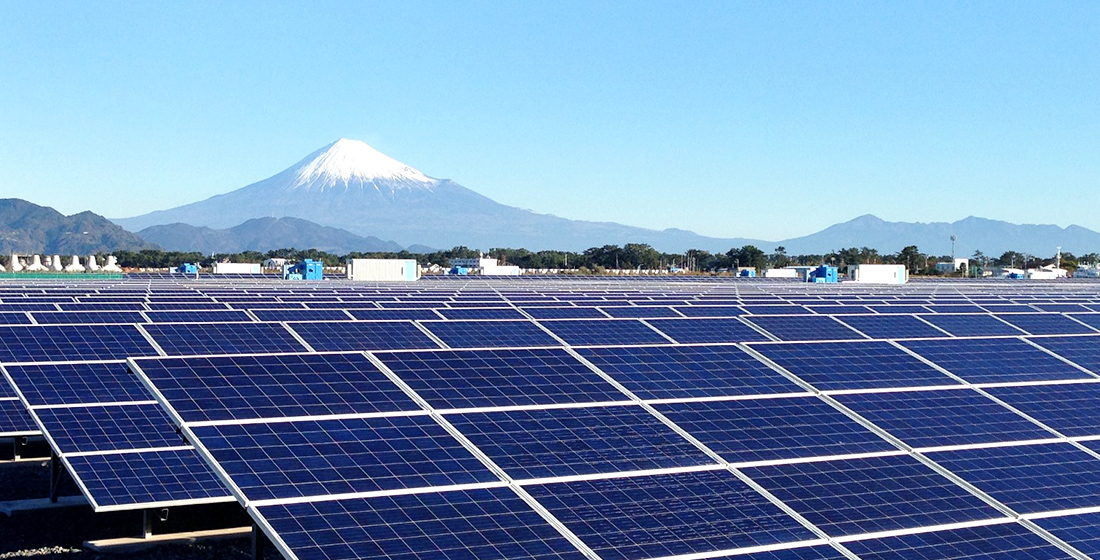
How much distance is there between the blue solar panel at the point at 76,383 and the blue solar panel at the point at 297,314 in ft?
33.5

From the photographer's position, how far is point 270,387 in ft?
43.2

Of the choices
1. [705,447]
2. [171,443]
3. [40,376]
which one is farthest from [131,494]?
[705,447]

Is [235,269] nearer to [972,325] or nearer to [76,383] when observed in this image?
[972,325]

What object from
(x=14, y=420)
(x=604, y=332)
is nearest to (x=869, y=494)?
(x=604, y=332)

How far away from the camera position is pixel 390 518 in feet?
33.8

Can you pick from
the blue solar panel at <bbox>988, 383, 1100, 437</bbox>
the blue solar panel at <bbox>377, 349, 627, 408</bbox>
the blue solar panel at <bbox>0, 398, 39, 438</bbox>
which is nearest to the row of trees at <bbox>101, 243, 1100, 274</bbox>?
the blue solar panel at <bbox>0, 398, 39, 438</bbox>

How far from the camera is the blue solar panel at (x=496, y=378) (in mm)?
13719

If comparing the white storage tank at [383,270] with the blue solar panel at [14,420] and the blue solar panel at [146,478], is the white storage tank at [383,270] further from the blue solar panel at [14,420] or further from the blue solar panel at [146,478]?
the blue solar panel at [146,478]

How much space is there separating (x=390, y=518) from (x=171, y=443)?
8.67 meters

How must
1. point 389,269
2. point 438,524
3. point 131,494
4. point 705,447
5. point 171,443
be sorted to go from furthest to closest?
point 389,269 < point 171,443 < point 131,494 < point 705,447 < point 438,524

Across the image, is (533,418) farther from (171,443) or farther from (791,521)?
(171,443)

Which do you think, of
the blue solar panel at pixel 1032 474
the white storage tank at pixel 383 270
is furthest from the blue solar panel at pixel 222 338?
the white storage tank at pixel 383 270

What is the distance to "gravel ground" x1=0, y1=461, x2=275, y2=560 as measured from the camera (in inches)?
713

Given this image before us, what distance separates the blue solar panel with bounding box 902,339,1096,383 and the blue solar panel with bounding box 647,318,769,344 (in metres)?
4.01
